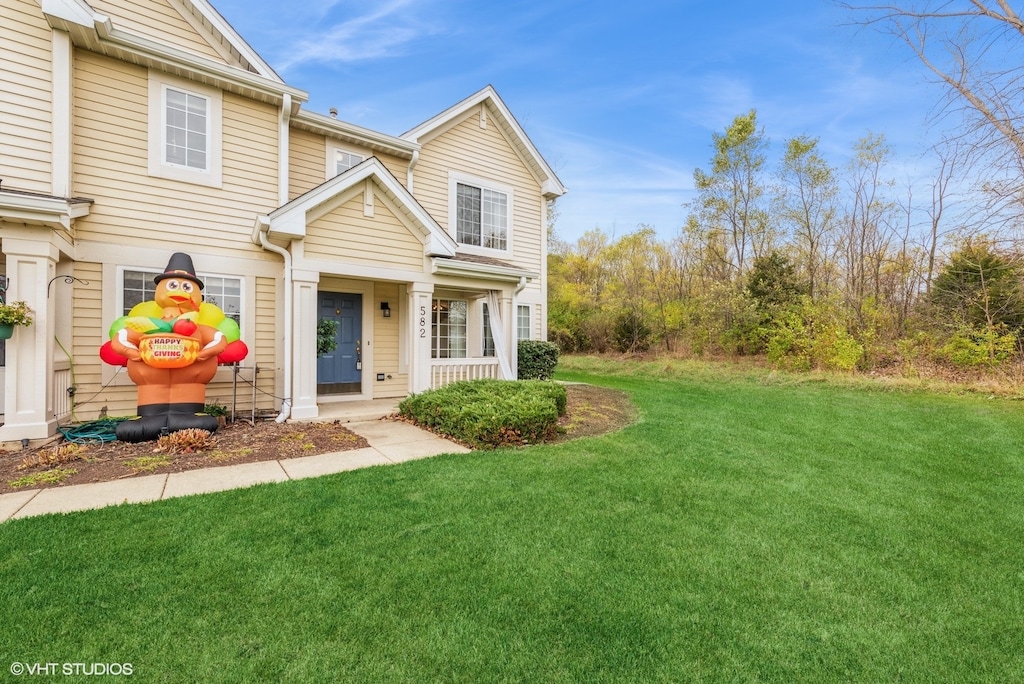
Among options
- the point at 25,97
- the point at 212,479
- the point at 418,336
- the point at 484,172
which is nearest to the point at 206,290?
the point at 25,97

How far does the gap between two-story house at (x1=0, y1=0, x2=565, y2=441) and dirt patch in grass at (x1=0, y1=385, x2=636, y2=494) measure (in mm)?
687

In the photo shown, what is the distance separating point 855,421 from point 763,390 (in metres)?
3.57

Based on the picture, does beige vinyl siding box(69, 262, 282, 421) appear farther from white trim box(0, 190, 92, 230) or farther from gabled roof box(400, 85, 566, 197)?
gabled roof box(400, 85, 566, 197)

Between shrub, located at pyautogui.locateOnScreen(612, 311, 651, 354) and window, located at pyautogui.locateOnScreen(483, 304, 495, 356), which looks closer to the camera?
window, located at pyautogui.locateOnScreen(483, 304, 495, 356)

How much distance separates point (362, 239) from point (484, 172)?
5.13m

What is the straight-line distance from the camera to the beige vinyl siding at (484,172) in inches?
412

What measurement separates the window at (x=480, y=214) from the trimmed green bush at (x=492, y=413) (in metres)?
5.10

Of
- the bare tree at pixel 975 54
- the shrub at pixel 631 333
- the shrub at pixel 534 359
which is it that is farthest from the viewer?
the shrub at pixel 631 333

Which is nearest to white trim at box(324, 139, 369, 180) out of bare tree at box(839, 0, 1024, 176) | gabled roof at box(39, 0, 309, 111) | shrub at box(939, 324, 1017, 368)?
gabled roof at box(39, 0, 309, 111)

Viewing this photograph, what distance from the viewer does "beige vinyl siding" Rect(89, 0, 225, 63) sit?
669cm

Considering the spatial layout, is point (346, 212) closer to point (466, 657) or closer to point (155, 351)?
point (155, 351)

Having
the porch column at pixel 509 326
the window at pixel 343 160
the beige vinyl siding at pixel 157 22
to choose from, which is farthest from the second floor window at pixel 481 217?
the beige vinyl siding at pixel 157 22

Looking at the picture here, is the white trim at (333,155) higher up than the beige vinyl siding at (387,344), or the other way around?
the white trim at (333,155)

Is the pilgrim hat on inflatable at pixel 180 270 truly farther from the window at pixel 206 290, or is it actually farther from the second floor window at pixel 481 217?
the second floor window at pixel 481 217
